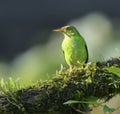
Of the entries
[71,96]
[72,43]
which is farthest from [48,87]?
[72,43]

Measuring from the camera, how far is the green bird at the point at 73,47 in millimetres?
3868

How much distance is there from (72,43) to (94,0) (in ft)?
47.0

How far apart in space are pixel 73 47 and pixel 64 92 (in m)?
0.98

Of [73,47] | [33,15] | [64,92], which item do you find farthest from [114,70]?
[33,15]

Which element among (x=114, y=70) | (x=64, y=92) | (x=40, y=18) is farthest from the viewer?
(x=40, y=18)

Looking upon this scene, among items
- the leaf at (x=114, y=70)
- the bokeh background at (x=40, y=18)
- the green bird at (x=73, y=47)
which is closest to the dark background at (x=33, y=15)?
the bokeh background at (x=40, y=18)

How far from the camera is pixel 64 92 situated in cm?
297

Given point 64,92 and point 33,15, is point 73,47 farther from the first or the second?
point 33,15

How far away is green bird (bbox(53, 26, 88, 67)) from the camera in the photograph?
387 cm

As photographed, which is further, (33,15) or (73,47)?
(33,15)

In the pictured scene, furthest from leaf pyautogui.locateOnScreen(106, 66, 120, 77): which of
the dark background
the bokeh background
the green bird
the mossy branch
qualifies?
the dark background

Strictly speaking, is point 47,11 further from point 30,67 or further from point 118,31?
point 30,67

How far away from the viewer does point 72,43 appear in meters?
3.93

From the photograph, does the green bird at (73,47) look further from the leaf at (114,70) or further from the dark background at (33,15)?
the dark background at (33,15)
